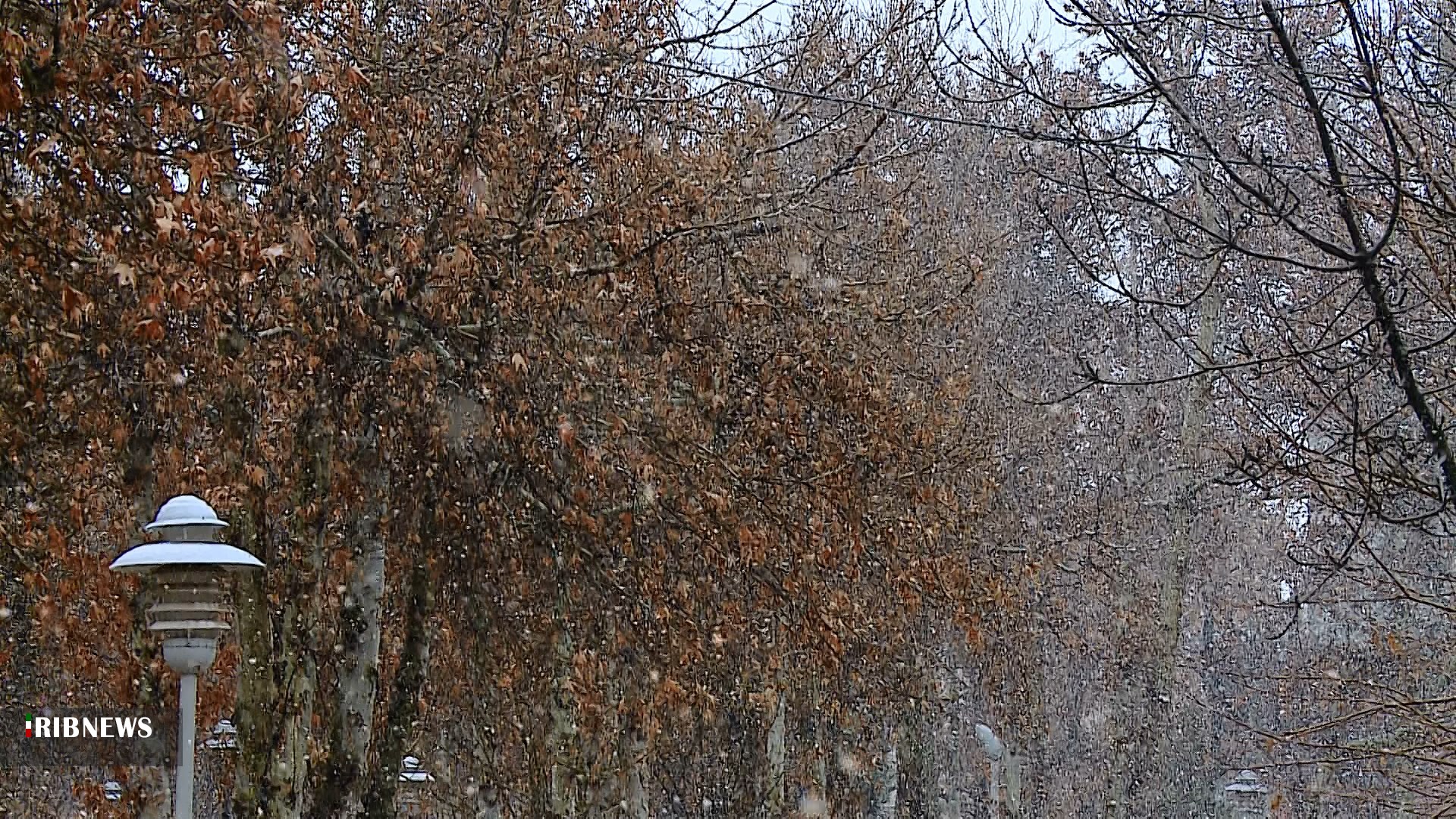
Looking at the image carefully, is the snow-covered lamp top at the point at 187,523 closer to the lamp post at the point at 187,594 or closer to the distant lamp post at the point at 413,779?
the lamp post at the point at 187,594

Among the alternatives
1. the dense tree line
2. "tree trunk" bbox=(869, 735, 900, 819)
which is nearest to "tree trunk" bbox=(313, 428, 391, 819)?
the dense tree line

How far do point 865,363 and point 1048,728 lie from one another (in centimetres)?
1822

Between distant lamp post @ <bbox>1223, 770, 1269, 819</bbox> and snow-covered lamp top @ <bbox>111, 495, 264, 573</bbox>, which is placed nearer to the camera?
snow-covered lamp top @ <bbox>111, 495, 264, 573</bbox>

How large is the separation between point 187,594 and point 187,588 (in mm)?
27

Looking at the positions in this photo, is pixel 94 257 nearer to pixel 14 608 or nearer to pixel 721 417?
pixel 721 417

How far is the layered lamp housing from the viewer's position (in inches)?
283

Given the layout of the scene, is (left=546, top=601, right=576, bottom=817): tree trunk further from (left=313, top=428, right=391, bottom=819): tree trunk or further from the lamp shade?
the lamp shade

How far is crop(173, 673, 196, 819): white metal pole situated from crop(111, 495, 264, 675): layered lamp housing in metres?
0.08

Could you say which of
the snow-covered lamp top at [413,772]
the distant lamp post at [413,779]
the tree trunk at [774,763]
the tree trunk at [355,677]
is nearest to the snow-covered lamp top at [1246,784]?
the tree trunk at [774,763]

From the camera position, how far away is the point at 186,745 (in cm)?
740

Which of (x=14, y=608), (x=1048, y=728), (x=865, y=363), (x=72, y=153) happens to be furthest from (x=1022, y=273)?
(x=72, y=153)

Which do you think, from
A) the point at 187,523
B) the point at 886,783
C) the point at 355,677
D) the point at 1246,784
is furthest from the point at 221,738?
the point at 1246,784

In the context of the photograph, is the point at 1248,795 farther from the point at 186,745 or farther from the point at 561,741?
the point at 186,745

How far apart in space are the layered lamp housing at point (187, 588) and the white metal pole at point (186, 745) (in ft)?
0.25
